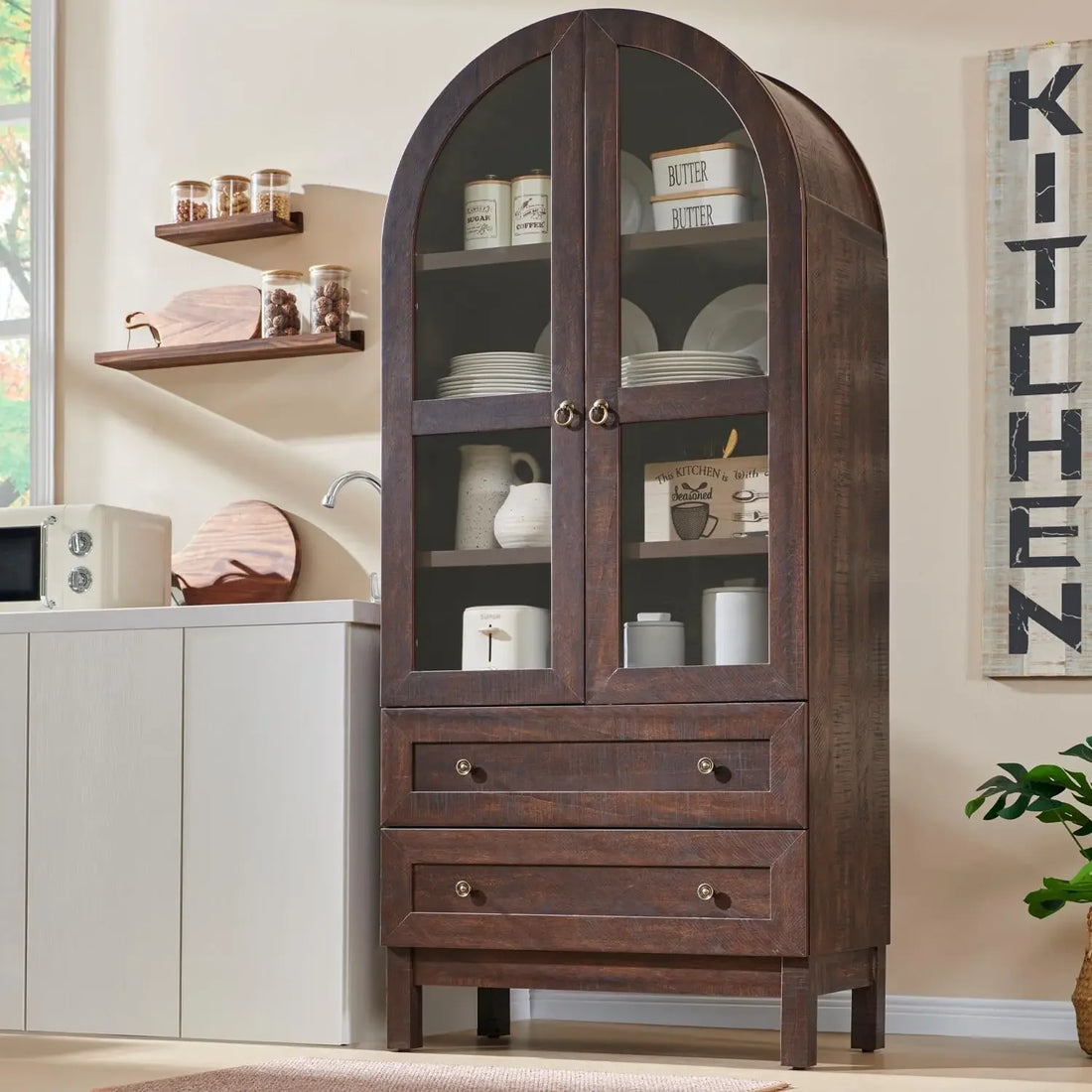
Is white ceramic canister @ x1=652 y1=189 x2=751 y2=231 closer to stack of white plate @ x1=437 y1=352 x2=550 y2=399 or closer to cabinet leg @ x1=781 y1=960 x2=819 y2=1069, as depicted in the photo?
stack of white plate @ x1=437 y1=352 x2=550 y2=399

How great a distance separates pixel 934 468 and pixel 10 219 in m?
2.23

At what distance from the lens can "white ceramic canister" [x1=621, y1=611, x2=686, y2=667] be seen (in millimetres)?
2830

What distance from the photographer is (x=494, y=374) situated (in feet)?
9.86

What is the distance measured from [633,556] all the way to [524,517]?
21 centimetres

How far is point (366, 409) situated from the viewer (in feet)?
12.1

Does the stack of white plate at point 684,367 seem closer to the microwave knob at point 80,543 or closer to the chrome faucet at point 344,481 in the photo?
the chrome faucet at point 344,481

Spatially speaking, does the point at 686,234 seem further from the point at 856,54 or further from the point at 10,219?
the point at 10,219

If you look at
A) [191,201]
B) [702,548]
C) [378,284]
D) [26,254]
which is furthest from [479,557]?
[26,254]

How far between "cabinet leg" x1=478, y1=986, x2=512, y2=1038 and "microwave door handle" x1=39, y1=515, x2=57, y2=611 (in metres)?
1.09

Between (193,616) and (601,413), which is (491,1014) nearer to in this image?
(193,616)

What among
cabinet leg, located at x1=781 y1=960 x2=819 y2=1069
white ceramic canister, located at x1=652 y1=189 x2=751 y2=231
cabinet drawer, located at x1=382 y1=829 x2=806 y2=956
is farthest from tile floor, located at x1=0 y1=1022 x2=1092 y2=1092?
white ceramic canister, located at x1=652 y1=189 x2=751 y2=231

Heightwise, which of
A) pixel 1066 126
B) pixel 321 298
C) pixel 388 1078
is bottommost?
pixel 388 1078

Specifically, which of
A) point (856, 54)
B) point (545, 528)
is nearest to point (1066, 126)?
point (856, 54)

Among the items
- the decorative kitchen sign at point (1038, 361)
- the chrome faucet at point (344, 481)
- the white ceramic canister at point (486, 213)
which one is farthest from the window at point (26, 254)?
the decorative kitchen sign at point (1038, 361)
